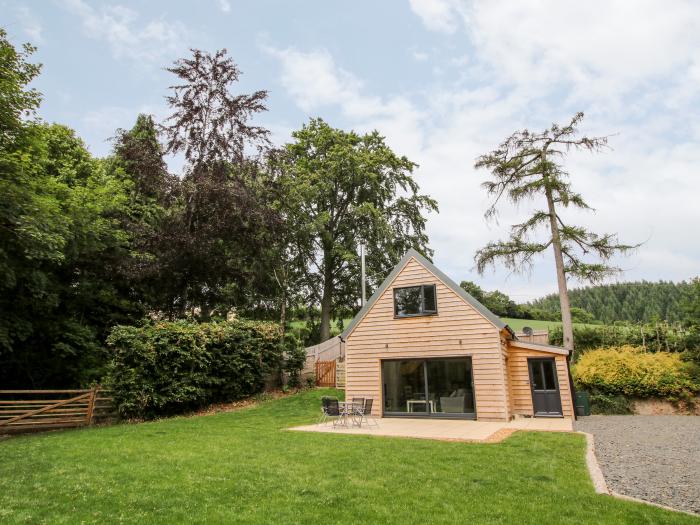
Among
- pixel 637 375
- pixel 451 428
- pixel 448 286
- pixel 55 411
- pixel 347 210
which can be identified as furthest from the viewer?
pixel 347 210

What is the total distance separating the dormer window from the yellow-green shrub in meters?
6.88

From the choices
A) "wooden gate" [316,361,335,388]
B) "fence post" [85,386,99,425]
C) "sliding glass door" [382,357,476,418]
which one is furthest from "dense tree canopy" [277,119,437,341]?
"fence post" [85,386,99,425]

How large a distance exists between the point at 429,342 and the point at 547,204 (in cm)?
1240

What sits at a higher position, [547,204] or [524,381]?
[547,204]

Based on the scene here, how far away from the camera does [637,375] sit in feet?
51.6

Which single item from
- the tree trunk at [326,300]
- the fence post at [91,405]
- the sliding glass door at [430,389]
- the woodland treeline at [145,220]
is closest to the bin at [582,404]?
the sliding glass door at [430,389]

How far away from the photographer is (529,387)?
581 inches

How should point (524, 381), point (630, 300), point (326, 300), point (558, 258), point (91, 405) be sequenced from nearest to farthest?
1. point (91, 405)
2. point (524, 381)
3. point (558, 258)
4. point (326, 300)
5. point (630, 300)

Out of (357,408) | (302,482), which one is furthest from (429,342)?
(302,482)

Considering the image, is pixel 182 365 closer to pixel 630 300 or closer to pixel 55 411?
pixel 55 411

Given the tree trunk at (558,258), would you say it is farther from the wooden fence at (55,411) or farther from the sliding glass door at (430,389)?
the wooden fence at (55,411)

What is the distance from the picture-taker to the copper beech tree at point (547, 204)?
69.1 feet

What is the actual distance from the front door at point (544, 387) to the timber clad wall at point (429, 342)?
1.29 meters

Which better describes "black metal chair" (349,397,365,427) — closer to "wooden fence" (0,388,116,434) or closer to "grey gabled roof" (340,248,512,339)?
"grey gabled roof" (340,248,512,339)
